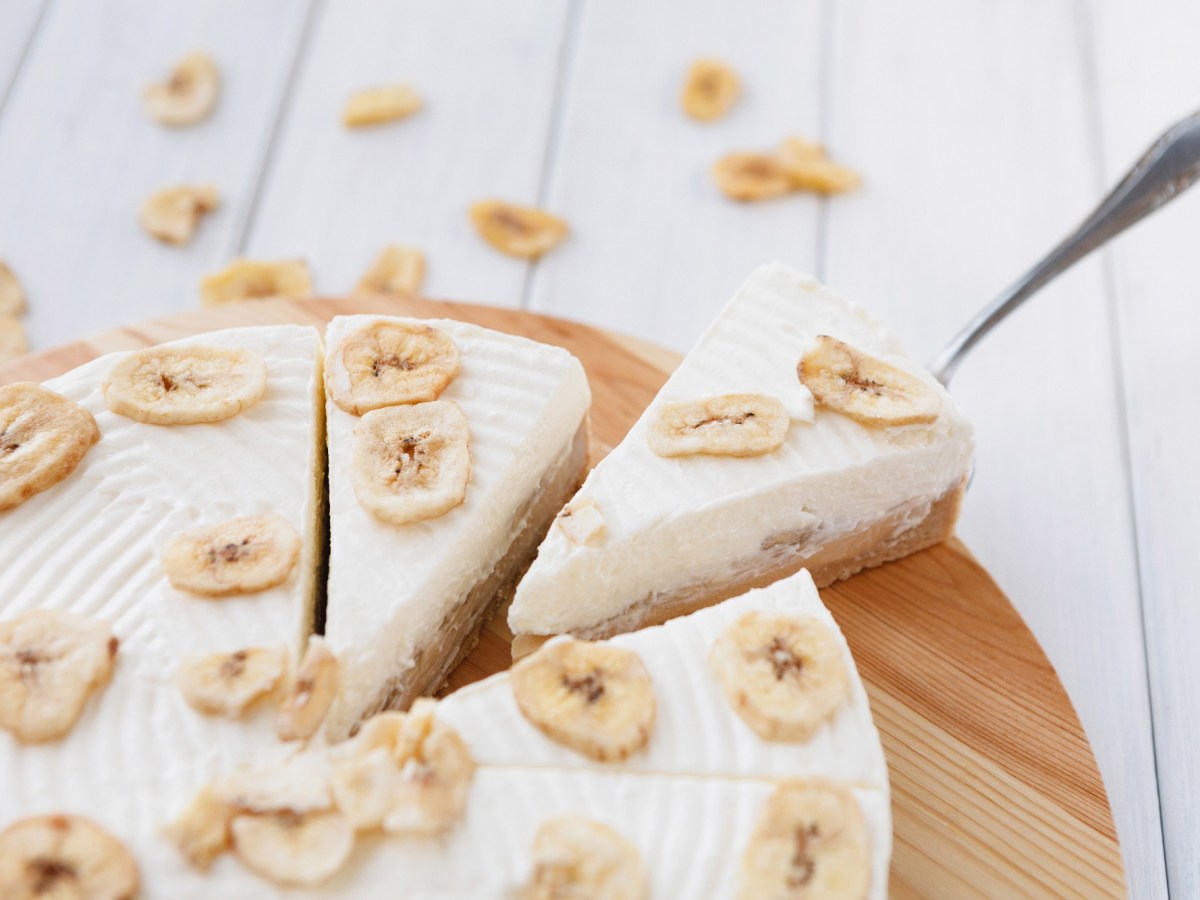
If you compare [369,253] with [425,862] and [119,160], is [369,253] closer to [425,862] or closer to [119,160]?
[119,160]

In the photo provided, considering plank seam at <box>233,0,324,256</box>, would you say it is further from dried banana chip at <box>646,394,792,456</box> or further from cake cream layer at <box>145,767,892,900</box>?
cake cream layer at <box>145,767,892,900</box>

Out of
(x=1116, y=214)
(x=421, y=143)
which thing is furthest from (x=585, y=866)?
(x=421, y=143)

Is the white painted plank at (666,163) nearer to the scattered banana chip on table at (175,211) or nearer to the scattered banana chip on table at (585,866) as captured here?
the scattered banana chip on table at (175,211)

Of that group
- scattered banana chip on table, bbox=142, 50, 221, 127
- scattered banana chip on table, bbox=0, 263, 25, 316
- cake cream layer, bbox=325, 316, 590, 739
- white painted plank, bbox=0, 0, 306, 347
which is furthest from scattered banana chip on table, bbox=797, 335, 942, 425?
scattered banana chip on table, bbox=142, 50, 221, 127

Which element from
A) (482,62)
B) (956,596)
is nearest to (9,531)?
(956,596)

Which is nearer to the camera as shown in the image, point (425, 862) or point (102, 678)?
point (425, 862)
